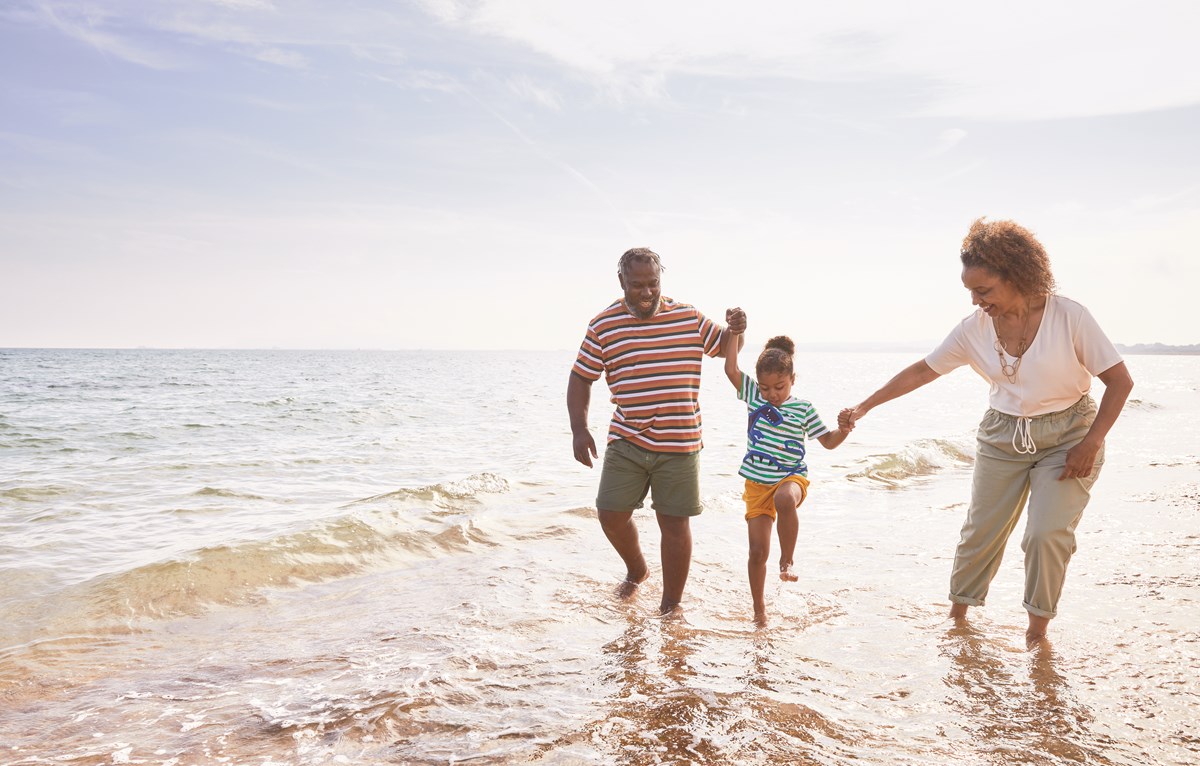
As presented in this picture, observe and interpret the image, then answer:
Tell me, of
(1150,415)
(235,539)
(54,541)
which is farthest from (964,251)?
Answer: (1150,415)

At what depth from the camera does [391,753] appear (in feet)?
10.3

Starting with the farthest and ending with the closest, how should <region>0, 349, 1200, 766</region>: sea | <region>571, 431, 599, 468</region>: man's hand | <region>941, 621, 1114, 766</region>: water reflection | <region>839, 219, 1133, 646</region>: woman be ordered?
1. <region>571, 431, 599, 468</region>: man's hand
2. <region>839, 219, 1133, 646</region>: woman
3. <region>0, 349, 1200, 766</region>: sea
4. <region>941, 621, 1114, 766</region>: water reflection

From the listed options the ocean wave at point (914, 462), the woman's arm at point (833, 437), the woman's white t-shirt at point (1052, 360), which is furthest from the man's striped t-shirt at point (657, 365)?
the ocean wave at point (914, 462)

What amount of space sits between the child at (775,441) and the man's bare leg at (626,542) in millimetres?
846

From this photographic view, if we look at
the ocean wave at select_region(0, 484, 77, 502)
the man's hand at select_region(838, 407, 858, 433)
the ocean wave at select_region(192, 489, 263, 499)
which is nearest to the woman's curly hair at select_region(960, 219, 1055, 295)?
the man's hand at select_region(838, 407, 858, 433)

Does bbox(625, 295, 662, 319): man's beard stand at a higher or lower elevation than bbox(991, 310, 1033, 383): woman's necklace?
higher

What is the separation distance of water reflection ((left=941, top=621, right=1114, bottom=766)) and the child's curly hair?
6.34 feet

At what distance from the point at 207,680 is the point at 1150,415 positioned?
26170mm

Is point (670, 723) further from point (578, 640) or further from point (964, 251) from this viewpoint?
point (964, 251)

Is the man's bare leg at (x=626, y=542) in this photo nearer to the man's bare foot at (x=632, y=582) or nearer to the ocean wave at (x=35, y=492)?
the man's bare foot at (x=632, y=582)

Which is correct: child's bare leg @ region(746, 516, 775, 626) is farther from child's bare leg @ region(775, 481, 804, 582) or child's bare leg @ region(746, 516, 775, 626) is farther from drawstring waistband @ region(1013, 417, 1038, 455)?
drawstring waistband @ region(1013, 417, 1038, 455)

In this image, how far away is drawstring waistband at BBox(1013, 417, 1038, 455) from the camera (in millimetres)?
4113

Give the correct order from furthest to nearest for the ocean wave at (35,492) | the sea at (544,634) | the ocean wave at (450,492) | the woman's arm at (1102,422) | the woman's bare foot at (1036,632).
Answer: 1. the ocean wave at (35,492)
2. the ocean wave at (450,492)
3. the woman's bare foot at (1036,632)
4. the woman's arm at (1102,422)
5. the sea at (544,634)

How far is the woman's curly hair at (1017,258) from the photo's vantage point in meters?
3.90
